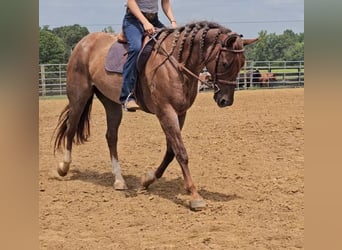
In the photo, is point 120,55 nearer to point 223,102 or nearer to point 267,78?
point 223,102

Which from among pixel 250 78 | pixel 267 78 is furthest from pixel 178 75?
pixel 267 78

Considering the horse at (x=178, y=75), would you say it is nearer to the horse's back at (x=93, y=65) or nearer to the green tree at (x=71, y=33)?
the horse's back at (x=93, y=65)

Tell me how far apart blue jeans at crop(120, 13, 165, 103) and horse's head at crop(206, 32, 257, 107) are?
0.82 metres

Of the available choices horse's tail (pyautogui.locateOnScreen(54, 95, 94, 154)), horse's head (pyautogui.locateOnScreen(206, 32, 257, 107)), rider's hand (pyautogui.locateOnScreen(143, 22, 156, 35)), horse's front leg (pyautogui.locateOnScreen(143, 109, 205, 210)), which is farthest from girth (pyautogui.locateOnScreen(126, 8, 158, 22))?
horse's tail (pyautogui.locateOnScreen(54, 95, 94, 154))

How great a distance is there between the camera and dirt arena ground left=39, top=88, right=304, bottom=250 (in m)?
3.25

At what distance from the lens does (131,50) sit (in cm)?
438

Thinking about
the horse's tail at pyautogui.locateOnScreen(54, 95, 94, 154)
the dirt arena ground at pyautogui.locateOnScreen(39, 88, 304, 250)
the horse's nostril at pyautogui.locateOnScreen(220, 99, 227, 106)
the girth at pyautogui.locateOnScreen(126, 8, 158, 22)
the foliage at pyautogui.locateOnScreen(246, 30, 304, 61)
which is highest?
the foliage at pyautogui.locateOnScreen(246, 30, 304, 61)

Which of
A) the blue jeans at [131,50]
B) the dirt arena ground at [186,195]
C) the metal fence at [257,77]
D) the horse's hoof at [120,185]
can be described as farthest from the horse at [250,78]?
the blue jeans at [131,50]

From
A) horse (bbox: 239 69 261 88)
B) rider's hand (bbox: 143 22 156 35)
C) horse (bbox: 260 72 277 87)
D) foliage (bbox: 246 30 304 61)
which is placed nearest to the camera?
rider's hand (bbox: 143 22 156 35)

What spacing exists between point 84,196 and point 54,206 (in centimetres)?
42

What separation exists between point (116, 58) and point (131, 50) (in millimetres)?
426

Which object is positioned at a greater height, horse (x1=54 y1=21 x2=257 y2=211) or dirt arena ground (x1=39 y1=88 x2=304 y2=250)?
horse (x1=54 y1=21 x2=257 y2=211)

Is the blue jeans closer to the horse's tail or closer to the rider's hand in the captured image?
the rider's hand
